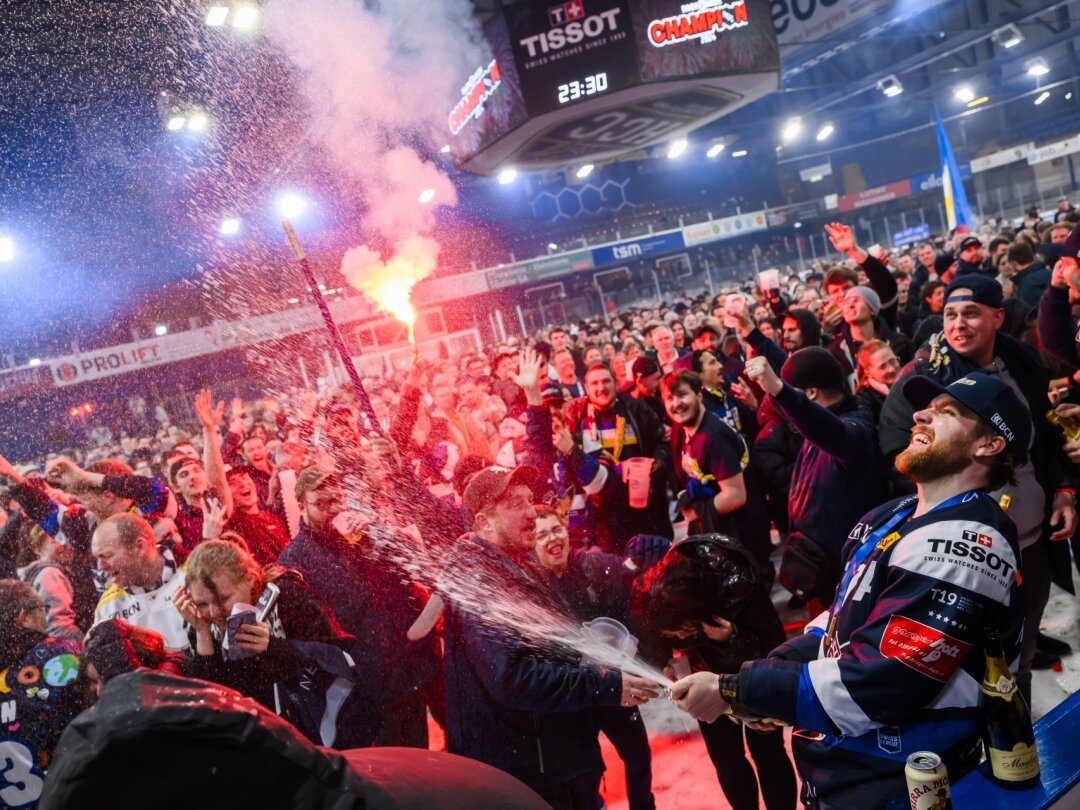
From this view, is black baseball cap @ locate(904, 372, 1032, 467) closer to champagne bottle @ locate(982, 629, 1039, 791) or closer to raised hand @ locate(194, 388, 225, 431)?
champagne bottle @ locate(982, 629, 1039, 791)

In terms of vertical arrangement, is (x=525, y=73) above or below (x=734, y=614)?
above

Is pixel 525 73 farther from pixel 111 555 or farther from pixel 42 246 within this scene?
→ pixel 42 246

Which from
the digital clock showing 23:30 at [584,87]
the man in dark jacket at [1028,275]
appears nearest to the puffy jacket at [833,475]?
the man in dark jacket at [1028,275]

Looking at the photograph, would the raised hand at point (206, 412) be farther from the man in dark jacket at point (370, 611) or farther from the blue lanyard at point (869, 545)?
the blue lanyard at point (869, 545)

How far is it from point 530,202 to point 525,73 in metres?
23.0

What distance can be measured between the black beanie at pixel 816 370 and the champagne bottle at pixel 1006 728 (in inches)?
73.4

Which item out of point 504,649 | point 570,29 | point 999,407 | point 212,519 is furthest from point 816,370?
point 570,29

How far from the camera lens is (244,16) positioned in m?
9.45

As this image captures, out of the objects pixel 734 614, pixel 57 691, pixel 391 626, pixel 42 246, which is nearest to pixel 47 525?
pixel 57 691

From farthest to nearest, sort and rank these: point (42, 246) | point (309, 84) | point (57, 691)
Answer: point (42, 246) < point (309, 84) < point (57, 691)

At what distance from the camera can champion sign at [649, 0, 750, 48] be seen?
32.3 ft

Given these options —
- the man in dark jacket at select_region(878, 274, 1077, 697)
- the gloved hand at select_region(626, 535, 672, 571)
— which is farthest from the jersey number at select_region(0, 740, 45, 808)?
the man in dark jacket at select_region(878, 274, 1077, 697)

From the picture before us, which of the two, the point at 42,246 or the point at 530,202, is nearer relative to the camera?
the point at 42,246

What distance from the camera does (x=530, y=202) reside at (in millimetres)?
32531
